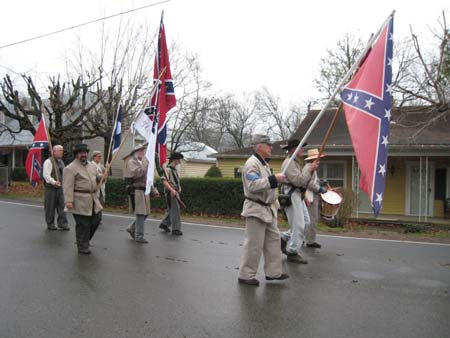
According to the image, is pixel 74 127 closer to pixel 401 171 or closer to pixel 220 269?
pixel 401 171

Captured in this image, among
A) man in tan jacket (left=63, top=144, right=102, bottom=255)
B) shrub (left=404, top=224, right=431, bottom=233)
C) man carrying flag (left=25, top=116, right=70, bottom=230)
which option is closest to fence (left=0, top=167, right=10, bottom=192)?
man carrying flag (left=25, top=116, right=70, bottom=230)

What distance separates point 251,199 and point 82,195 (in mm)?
3128

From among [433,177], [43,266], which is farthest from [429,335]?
[433,177]

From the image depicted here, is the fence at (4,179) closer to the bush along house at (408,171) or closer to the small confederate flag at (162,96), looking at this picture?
the bush along house at (408,171)

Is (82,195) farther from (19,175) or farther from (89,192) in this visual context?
(19,175)

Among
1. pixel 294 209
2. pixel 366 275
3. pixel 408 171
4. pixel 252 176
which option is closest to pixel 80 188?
pixel 252 176

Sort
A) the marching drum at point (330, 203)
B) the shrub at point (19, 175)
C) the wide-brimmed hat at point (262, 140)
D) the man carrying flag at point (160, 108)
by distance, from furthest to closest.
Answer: the shrub at point (19, 175)
the marching drum at point (330, 203)
the man carrying flag at point (160, 108)
the wide-brimmed hat at point (262, 140)

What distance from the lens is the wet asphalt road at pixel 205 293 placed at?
169 inches

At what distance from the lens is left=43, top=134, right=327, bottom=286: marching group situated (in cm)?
565

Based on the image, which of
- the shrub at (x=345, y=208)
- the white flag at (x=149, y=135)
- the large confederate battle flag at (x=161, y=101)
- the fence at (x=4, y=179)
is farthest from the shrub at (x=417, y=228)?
the fence at (x=4, y=179)

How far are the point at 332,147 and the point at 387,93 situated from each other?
12846mm

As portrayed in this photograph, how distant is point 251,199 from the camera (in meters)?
5.71

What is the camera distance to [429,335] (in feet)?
13.8

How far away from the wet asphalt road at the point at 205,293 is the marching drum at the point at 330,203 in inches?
114
